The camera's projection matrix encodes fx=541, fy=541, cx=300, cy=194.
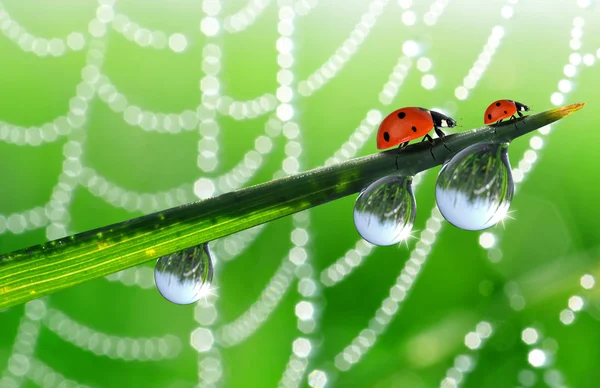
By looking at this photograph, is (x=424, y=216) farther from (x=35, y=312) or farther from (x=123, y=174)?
(x=35, y=312)

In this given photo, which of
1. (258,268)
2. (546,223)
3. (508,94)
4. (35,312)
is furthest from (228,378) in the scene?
(508,94)

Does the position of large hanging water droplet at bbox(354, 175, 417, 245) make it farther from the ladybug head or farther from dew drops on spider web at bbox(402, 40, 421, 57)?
dew drops on spider web at bbox(402, 40, 421, 57)

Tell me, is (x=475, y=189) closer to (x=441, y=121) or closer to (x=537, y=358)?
(x=441, y=121)

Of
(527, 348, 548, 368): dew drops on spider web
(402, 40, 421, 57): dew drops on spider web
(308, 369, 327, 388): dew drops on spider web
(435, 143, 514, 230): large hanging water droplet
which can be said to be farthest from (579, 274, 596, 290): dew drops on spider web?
(402, 40, 421, 57): dew drops on spider web

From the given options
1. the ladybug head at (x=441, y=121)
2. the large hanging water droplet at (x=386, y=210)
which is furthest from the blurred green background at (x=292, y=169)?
the large hanging water droplet at (x=386, y=210)

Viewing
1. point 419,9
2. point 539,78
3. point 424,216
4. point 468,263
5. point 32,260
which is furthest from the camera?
point 419,9

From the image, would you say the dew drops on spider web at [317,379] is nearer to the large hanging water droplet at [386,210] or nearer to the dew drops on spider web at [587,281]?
the dew drops on spider web at [587,281]

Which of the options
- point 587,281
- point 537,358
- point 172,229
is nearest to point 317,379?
point 537,358
